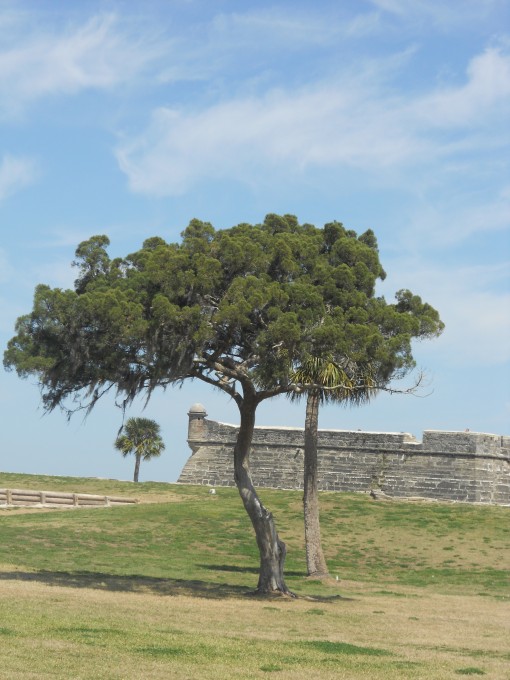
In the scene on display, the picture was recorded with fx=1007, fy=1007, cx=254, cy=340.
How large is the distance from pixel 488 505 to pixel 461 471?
11.9 feet

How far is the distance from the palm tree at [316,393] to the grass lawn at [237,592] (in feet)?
5.21

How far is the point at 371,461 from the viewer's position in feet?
165

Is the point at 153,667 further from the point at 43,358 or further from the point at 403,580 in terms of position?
the point at 403,580

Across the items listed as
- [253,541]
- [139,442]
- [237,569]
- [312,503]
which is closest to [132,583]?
[237,569]

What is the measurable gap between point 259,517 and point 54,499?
69.8ft

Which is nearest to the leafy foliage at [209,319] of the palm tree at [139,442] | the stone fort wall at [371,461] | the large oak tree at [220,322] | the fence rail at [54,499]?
the large oak tree at [220,322]

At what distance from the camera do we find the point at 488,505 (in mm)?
43781

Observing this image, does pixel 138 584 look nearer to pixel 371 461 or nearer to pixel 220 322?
Result: pixel 220 322

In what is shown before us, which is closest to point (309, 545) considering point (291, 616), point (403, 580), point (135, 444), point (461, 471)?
point (403, 580)

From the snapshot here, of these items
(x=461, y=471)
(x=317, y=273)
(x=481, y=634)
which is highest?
(x=317, y=273)

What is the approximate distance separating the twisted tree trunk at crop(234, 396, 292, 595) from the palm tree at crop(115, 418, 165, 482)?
39.6 meters

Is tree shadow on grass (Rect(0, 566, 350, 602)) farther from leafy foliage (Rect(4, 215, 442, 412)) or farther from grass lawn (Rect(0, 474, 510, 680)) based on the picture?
leafy foliage (Rect(4, 215, 442, 412))

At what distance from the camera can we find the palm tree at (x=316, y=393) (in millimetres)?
22844

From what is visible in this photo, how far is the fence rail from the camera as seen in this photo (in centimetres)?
4156
